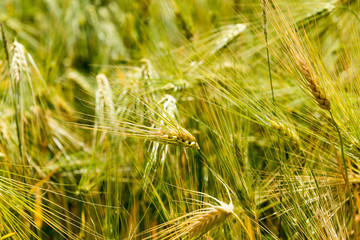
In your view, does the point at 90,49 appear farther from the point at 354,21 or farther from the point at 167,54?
the point at 354,21

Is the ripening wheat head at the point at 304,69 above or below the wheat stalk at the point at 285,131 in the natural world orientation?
above

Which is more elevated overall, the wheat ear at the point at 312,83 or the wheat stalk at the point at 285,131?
the wheat ear at the point at 312,83

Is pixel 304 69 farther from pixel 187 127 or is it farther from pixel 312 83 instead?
pixel 187 127

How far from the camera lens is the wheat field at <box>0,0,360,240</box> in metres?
0.59

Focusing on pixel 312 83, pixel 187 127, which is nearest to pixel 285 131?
pixel 312 83

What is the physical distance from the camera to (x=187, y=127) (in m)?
0.81

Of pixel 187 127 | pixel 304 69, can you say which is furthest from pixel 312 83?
pixel 187 127

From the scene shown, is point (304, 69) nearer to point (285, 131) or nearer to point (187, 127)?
point (285, 131)

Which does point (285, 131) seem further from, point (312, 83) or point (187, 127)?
point (187, 127)

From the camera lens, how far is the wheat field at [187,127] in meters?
0.59

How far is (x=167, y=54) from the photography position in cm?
90

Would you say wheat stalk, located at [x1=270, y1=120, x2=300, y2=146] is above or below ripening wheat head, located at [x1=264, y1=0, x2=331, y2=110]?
below

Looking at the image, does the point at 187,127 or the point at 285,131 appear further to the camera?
the point at 187,127

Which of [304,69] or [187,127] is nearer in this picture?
[304,69]
